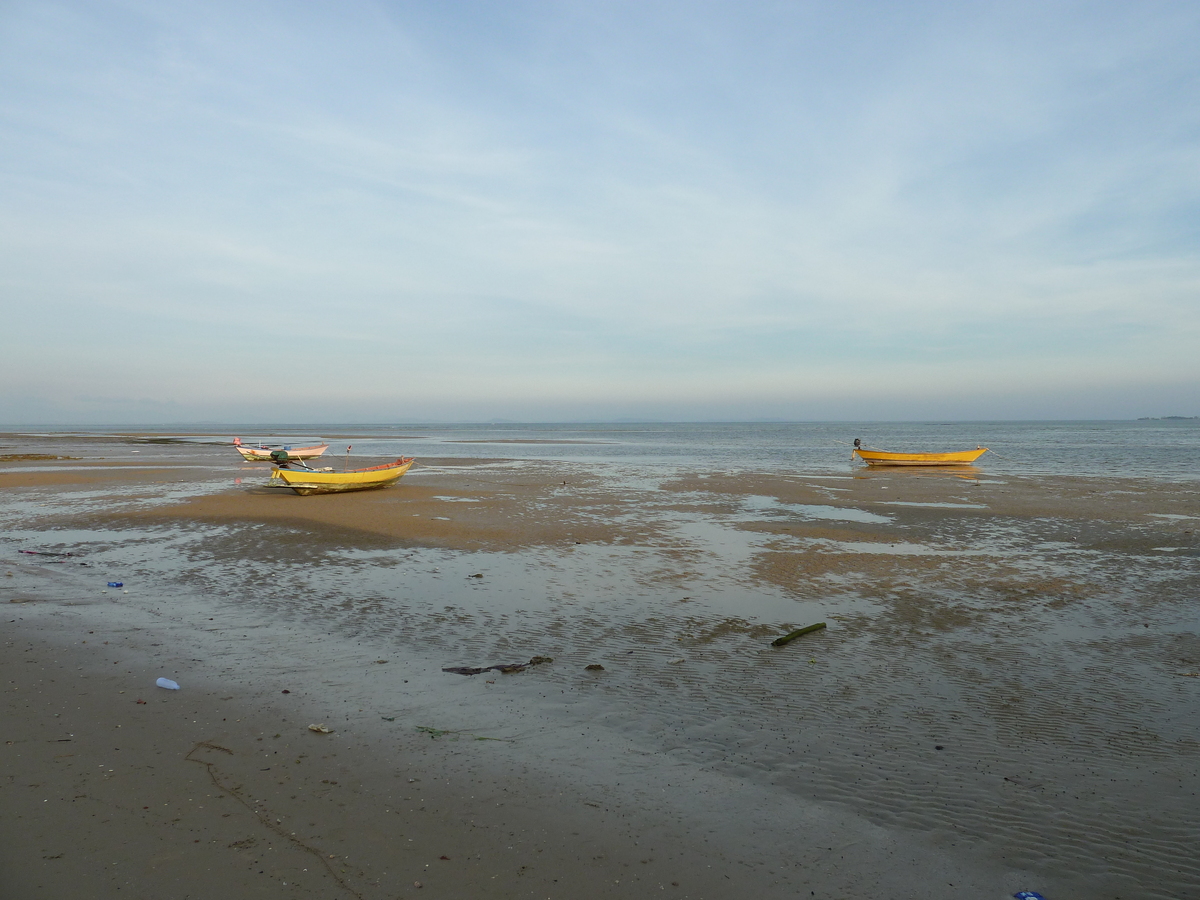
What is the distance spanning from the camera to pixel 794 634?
345 inches

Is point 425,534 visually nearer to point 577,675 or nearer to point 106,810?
point 577,675

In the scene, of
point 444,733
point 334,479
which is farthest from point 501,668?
point 334,479

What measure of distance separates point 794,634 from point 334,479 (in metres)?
20.7

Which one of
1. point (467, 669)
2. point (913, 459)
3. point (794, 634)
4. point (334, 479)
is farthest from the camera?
point (913, 459)

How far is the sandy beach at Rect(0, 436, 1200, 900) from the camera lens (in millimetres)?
4234

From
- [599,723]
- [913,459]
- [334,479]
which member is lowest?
[599,723]

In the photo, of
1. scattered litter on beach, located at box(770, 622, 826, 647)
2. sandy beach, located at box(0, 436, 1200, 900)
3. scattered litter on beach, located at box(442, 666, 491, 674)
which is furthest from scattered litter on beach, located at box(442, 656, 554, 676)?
scattered litter on beach, located at box(770, 622, 826, 647)

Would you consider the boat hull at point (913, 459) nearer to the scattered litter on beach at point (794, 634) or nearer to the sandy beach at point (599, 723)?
the sandy beach at point (599, 723)

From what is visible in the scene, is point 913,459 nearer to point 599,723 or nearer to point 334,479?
point 334,479

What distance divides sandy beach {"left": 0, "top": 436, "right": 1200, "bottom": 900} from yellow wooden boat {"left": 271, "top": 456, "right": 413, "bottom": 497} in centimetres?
927

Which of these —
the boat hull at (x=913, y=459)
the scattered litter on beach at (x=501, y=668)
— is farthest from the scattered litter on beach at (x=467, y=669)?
the boat hull at (x=913, y=459)

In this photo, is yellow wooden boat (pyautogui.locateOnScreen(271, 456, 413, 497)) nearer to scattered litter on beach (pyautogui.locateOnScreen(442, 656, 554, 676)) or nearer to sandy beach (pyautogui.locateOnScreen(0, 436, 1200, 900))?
sandy beach (pyautogui.locateOnScreen(0, 436, 1200, 900))

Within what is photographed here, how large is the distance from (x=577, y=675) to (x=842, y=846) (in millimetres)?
3576

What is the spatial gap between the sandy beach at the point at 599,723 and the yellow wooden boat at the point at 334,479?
927cm
